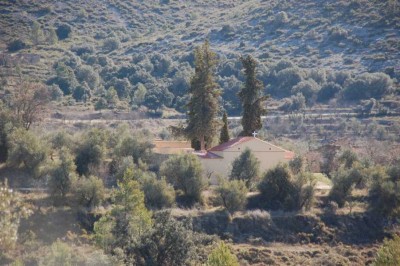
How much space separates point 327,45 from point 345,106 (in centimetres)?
2229

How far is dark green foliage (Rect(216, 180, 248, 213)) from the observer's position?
1545 inches

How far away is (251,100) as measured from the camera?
157 feet

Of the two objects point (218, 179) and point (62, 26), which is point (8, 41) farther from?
point (218, 179)

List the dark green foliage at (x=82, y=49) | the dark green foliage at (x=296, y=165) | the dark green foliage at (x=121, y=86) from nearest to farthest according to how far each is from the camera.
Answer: the dark green foliage at (x=296, y=165) < the dark green foliage at (x=121, y=86) < the dark green foliage at (x=82, y=49)

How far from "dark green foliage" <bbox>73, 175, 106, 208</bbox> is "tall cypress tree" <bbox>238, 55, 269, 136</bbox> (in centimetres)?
1360

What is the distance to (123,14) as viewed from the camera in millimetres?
128875

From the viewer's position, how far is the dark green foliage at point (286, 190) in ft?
134

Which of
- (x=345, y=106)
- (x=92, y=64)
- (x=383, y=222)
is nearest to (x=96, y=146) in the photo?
(x=383, y=222)

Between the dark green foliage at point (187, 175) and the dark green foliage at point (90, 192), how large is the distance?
485cm

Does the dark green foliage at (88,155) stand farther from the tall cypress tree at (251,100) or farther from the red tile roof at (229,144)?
the tall cypress tree at (251,100)

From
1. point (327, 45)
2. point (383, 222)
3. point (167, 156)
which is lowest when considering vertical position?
point (383, 222)

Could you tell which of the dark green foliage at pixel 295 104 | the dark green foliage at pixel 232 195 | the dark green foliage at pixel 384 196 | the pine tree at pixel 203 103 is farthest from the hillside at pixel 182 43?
the dark green foliage at pixel 232 195

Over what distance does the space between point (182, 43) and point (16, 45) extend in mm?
26868

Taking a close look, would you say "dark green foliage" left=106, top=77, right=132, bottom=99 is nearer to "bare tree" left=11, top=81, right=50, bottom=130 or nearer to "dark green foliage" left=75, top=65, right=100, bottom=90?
"dark green foliage" left=75, top=65, right=100, bottom=90
